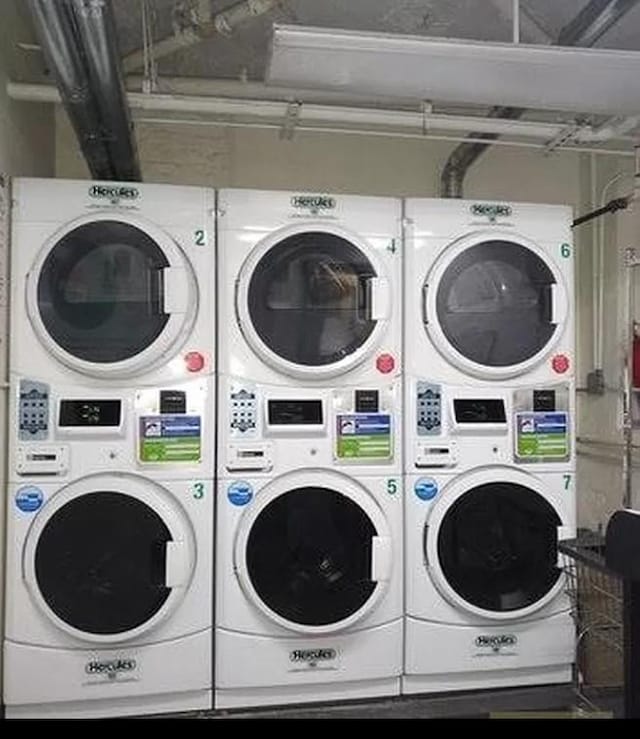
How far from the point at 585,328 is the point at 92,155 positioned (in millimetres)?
2863

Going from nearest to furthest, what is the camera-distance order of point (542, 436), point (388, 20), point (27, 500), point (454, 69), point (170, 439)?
1. point (454, 69)
2. point (27, 500)
3. point (170, 439)
4. point (542, 436)
5. point (388, 20)

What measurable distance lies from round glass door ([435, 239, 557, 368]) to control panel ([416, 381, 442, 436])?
7.6 inches

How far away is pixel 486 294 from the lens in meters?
2.75

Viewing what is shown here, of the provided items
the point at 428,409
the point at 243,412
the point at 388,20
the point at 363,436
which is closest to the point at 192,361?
the point at 243,412

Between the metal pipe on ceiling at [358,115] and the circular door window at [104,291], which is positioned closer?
the circular door window at [104,291]

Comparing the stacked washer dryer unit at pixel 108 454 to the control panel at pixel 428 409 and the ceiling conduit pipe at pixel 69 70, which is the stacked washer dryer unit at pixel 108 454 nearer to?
the ceiling conduit pipe at pixel 69 70

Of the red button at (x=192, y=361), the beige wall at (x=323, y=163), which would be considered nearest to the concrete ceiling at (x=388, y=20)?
the beige wall at (x=323, y=163)

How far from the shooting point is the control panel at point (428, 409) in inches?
106

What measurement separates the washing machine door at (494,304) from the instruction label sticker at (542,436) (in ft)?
0.71

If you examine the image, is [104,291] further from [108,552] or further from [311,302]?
[108,552]

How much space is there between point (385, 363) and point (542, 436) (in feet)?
2.44

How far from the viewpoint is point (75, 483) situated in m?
2.46

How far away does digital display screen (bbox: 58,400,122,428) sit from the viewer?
2480 millimetres

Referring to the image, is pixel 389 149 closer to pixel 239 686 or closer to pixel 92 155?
pixel 92 155
